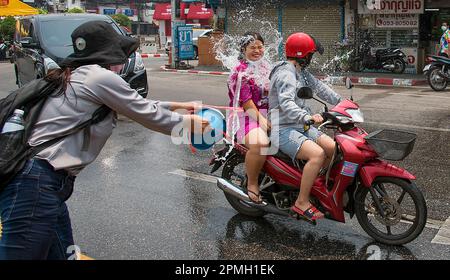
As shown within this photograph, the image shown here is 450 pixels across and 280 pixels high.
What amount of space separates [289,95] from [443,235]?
1730 millimetres

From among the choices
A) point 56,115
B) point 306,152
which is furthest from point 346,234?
point 56,115

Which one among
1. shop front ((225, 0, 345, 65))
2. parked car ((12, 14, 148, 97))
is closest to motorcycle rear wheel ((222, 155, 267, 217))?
parked car ((12, 14, 148, 97))

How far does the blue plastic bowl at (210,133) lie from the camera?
264 cm

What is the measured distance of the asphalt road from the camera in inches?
161

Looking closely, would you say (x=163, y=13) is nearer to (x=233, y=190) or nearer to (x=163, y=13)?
(x=163, y=13)

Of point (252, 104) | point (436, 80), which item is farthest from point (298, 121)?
point (436, 80)

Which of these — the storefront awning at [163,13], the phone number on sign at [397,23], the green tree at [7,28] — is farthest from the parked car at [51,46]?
the storefront awning at [163,13]

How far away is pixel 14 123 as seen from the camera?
7.95 ft

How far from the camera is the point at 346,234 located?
4.38m

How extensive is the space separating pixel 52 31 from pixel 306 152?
8406 mm

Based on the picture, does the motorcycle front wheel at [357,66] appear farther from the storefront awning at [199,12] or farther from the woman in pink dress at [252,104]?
the storefront awning at [199,12]

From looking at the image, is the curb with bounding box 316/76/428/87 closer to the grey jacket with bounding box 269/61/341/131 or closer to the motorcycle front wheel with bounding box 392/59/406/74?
the motorcycle front wheel with bounding box 392/59/406/74

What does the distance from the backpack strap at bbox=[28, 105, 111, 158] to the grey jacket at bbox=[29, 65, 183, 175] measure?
1 cm
